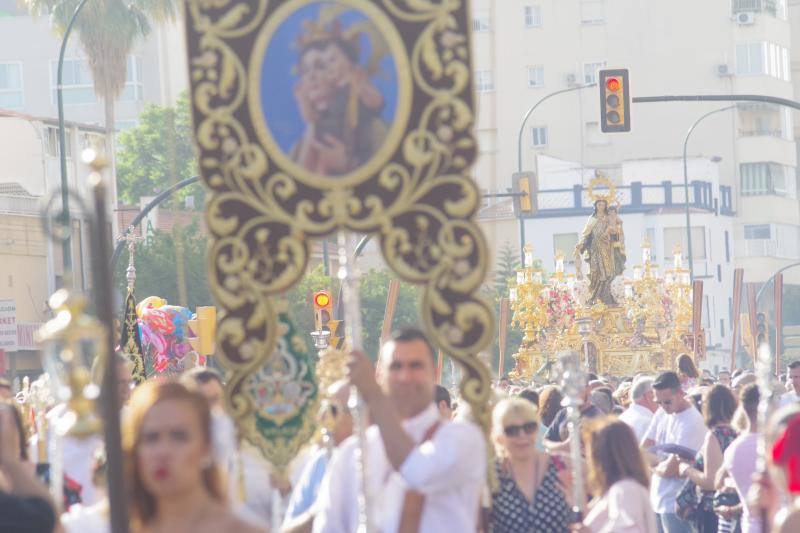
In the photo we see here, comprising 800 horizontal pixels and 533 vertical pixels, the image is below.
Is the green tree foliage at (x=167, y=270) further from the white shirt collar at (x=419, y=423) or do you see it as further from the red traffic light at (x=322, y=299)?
the white shirt collar at (x=419, y=423)

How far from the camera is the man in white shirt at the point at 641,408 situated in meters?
13.8

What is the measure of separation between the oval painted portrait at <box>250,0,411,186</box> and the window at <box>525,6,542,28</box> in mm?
69851

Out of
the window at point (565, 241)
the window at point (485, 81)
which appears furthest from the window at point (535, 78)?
the window at point (565, 241)

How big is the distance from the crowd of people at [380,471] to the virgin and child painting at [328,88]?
2.87ft

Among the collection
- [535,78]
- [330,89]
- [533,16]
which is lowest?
[330,89]

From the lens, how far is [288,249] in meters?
7.63

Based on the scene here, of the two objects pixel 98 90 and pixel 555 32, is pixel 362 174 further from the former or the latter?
pixel 555 32

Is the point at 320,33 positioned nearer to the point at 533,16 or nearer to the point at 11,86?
the point at 533,16

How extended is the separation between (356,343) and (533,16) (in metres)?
70.5

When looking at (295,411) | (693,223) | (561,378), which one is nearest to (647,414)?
(561,378)

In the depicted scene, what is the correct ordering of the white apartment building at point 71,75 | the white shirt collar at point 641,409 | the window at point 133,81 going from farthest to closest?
1. the window at point 133,81
2. the white apartment building at point 71,75
3. the white shirt collar at point 641,409

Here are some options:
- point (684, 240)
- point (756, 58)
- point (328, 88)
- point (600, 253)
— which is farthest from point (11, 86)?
point (328, 88)

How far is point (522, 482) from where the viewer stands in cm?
841

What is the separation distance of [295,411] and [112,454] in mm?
2449
